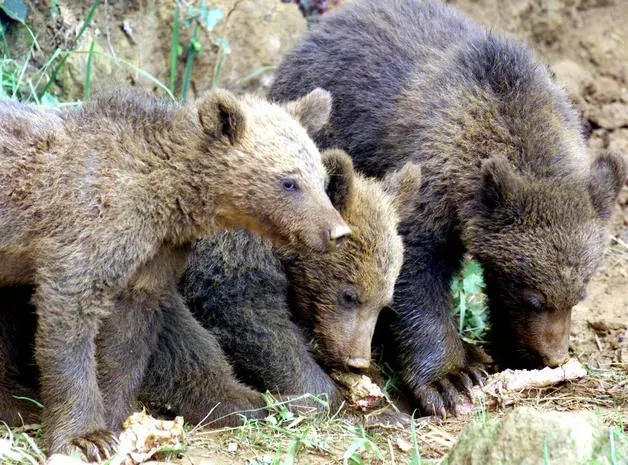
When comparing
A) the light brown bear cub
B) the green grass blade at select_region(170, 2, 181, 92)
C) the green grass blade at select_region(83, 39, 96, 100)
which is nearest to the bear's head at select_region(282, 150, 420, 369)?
the light brown bear cub

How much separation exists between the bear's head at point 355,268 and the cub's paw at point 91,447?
68.6 inches

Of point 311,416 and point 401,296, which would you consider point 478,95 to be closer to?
point 401,296

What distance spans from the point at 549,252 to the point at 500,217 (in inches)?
16.5

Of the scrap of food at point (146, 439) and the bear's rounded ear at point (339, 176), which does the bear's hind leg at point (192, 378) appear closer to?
the scrap of food at point (146, 439)

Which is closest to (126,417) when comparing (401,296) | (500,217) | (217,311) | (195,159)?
(217,311)

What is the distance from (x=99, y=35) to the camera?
9.49m

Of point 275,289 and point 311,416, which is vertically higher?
point 275,289

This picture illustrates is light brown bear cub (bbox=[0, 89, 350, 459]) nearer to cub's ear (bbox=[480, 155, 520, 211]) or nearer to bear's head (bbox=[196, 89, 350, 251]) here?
bear's head (bbox=[196, 89, 350, 251])

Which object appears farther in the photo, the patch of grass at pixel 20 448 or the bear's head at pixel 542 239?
the bear's head at pixel 542 239

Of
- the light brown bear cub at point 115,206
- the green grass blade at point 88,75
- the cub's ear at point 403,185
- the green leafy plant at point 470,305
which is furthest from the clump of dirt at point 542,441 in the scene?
the green grass blade at point 88,75

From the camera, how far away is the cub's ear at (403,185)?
7242 millimetres

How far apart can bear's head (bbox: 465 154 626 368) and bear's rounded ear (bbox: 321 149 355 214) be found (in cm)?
104

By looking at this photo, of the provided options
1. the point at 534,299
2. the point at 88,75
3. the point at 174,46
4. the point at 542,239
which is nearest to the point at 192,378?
the point at 534,299

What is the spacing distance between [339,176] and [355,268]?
1.99ft
